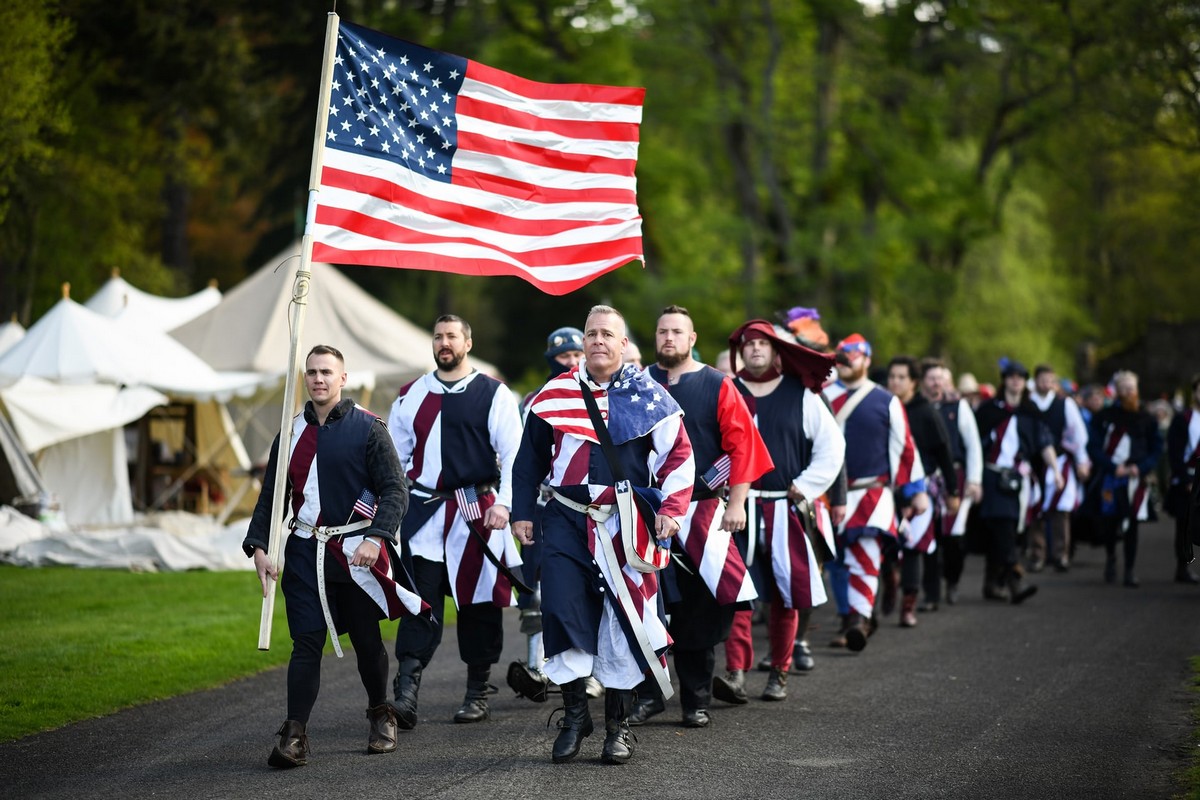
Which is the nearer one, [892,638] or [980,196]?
[892,638]

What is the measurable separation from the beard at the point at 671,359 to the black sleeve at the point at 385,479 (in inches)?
61.3

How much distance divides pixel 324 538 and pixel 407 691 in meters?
1.18

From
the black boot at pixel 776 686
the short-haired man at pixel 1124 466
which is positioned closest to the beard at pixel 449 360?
the black boot at pixel 776 686

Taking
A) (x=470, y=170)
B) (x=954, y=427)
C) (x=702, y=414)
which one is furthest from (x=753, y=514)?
(x=954, y=427)

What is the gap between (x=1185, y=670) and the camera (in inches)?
369

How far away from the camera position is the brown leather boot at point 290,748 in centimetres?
640

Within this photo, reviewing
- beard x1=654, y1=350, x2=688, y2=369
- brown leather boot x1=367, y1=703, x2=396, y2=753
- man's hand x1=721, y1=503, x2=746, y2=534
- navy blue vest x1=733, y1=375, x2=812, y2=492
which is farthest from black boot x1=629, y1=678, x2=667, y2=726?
beard x1=654, y1=350, x2=688, y2=369

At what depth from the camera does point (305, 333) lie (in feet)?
66.2

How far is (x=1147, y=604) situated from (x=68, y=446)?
43.8ft

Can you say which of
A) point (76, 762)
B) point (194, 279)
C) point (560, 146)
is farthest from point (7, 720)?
point (194, 279)

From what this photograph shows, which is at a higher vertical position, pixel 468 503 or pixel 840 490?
pixel 840 490

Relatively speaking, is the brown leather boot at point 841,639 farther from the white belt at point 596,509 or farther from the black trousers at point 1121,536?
the black trousers at point 1121,536

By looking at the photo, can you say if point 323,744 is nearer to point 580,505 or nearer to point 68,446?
point 580,505

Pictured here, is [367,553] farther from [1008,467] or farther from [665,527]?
[1008,467]
